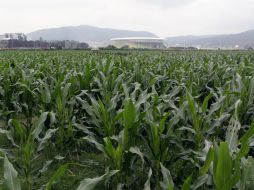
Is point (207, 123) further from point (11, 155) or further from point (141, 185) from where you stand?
point (11, 155)

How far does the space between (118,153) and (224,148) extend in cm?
116

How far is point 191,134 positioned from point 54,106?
2000mm

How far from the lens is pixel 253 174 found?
1.86 m

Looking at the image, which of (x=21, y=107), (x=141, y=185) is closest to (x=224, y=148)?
(x=141, y=185)

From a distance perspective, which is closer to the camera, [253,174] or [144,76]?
[253,174]

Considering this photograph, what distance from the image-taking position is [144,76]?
19.7ft

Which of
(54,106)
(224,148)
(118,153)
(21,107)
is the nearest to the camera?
(224,148)

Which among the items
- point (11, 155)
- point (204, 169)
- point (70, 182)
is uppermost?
point (204, 169)

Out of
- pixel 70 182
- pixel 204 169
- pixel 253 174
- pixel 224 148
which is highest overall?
pixel 224 148

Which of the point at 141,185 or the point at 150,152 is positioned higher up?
the point at 150,152

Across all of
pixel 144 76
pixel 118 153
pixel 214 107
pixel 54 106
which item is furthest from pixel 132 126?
pixel 144 76

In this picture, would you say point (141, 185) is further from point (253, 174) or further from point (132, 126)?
point (253, 174)

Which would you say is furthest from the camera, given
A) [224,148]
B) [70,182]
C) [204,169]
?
[70,182]

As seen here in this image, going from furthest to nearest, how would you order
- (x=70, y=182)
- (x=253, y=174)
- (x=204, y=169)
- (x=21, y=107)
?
(x=21, y=107), (x=70, y=182), (x=204, y=169), (x=253, y=174)
